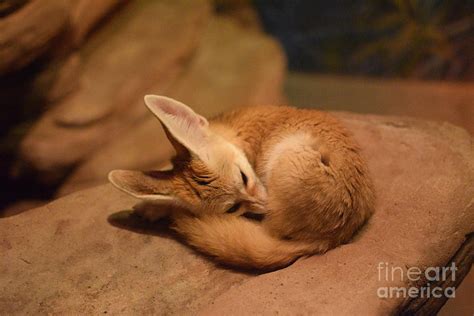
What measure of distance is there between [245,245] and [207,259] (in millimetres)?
248

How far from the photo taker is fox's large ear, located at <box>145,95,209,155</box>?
2.18 m

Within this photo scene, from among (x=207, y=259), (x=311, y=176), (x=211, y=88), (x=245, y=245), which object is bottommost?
(x=211, y=88)

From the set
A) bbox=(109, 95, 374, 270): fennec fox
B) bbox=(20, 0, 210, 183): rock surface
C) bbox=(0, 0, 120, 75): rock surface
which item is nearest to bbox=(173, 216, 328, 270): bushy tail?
bbox=(109, 95, 374, 270): fennec fox

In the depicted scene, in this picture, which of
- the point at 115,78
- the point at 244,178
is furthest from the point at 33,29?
the point at 244,178

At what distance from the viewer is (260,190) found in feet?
7.39

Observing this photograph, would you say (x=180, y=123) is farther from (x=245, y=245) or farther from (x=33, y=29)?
(x=33, y=29)

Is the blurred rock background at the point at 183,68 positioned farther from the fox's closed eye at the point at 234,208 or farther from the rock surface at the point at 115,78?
the fox's closed eye at the point at 234,208

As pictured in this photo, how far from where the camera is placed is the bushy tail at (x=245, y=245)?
6.90ft

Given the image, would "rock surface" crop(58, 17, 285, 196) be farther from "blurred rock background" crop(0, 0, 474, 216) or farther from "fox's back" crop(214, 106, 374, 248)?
"fox's back" crop(214, 106, 374, 248)

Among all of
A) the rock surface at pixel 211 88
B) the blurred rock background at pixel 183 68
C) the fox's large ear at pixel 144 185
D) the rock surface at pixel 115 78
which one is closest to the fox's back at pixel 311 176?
the fox's large ear at pixel 144 185

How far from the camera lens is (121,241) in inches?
93.5

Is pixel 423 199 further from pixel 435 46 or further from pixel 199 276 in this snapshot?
pixel 435 46

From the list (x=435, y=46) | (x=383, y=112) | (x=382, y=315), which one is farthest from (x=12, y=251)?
(x=435, y=46)

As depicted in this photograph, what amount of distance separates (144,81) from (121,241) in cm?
257
